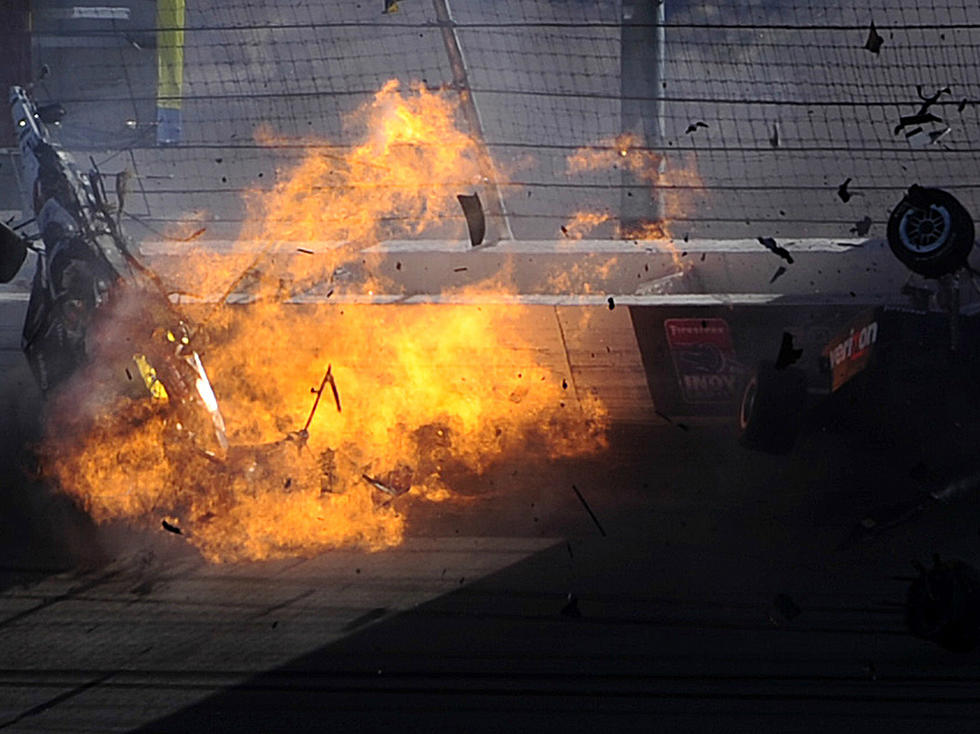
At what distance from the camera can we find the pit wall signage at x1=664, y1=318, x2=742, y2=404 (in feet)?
25.0

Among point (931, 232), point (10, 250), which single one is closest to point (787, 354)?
point (931, 232)

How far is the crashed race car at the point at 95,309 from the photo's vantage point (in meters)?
6.67

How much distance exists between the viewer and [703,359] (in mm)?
7805

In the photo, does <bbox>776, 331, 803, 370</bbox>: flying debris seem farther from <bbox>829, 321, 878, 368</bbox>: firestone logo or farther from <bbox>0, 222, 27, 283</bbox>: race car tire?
<bbox>0, 222, 27, 283</bbox>: race car tire

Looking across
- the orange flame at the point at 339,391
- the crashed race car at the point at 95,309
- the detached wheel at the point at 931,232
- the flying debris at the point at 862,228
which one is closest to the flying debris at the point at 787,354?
the detached wheel at the point at 931,232

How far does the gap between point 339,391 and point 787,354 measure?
299 centimetres

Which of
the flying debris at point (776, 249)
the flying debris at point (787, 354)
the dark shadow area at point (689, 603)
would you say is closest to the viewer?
the dark shadow area at point (689, 603)

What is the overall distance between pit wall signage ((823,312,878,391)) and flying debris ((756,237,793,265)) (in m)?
2.15

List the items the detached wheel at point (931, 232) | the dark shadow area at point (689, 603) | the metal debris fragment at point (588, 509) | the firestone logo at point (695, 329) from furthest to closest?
1. the firestone logo at point (695, 329)
2. the metal debris fragment at point (588, 509)
3. the detached wheel at point (931, 232)
4. the dark shadow area at point (689, 603)

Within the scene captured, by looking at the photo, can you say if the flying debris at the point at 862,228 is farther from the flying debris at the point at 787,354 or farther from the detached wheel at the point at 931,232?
the detached wheel at the point at 931,232

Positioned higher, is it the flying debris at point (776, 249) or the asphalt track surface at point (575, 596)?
the flying debris at point (776, 249)

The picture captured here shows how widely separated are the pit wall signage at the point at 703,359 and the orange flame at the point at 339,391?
67cm

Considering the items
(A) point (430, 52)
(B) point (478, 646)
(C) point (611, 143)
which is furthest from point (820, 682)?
(A) point (430, 52)

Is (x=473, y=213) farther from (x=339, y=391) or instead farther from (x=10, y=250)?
(x=10, y=250)
